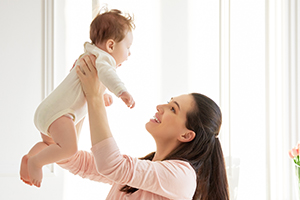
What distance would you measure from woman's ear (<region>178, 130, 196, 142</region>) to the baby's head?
1.12 feet

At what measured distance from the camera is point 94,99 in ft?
3.91

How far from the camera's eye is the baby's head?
126 cm

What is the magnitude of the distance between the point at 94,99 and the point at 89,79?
7 cm

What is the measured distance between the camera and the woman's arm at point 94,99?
3.80ft

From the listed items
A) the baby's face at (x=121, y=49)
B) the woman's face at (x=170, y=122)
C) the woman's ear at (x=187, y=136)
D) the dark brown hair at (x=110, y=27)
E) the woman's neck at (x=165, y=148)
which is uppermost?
the dark brown hair at (x=110, y=27)

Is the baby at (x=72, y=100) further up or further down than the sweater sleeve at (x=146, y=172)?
further up

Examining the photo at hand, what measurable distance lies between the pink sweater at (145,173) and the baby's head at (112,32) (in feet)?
0.99

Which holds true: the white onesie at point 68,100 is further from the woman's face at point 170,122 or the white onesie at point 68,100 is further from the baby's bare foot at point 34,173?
the woman's face at point 170,122

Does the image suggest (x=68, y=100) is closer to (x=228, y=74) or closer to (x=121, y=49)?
(x=121, y=49)

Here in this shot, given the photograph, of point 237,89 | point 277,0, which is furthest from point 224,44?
point 277,0

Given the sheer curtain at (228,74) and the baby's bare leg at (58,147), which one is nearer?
the baby's bare leg at (58,147)

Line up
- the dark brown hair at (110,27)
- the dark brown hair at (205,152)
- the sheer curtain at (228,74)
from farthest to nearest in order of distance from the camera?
the sheer curtain at (228,74) → the dark brown hair at (205,152) → the dark brown hair at (110,27)

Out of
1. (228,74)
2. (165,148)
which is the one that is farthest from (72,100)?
(228,74)

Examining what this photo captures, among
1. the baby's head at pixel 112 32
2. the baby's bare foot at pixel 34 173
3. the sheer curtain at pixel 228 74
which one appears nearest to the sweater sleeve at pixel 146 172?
the baby's bare foot at pixel 34 173
